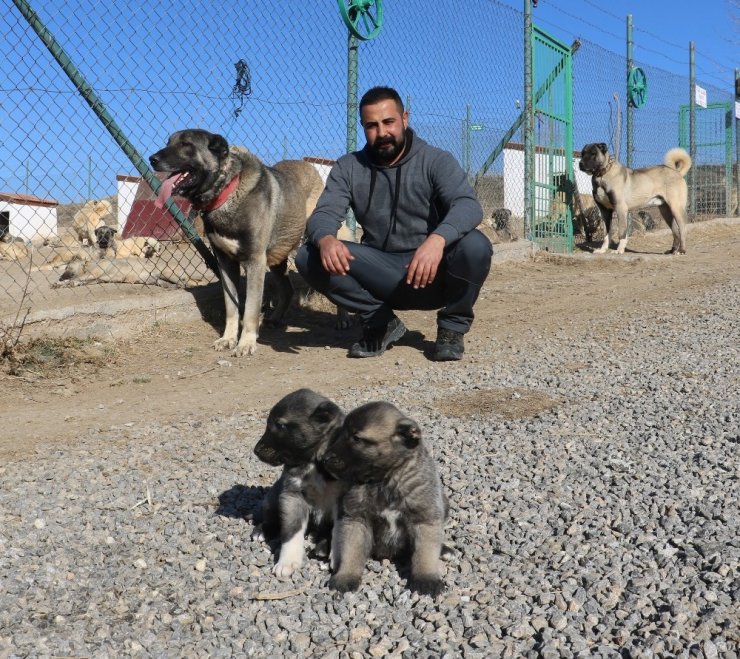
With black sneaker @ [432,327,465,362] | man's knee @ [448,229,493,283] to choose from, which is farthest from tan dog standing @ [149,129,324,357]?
man's knee @ [448,229,493,283]

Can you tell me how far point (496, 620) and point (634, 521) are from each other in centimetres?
82

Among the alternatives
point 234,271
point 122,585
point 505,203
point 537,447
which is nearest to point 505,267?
point 505,203

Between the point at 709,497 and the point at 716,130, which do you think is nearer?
the point at 709,497

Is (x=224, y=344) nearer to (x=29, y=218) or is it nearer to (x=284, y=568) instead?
(x=284, y=568)

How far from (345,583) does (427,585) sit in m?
0.25

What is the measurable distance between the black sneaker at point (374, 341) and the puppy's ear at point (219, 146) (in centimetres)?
168

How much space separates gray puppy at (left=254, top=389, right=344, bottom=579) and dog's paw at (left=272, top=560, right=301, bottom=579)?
0.03m

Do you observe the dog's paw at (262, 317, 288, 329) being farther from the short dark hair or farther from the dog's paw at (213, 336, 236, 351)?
the short dark hair

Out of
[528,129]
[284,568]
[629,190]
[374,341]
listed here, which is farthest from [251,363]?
[629,190]

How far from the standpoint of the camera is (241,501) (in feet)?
10.9

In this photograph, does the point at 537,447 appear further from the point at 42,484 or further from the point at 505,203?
the point at 505,203

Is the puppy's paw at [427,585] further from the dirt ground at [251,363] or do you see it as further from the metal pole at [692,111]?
the metal pole at [692,111]

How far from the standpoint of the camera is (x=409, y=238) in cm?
584

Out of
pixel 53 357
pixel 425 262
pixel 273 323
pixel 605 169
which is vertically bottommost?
pixel 53 357
